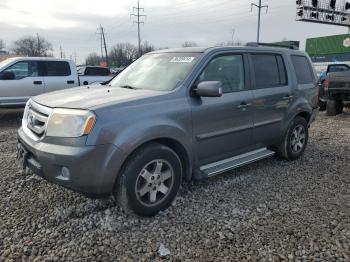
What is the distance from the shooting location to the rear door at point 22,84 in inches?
352

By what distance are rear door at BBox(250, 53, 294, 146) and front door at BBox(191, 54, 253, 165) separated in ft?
0.65

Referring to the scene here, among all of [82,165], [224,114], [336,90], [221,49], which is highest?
[221,49]

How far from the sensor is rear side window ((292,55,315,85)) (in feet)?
17.7

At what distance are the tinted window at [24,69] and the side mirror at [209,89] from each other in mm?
7267

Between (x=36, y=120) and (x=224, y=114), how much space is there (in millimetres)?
2122

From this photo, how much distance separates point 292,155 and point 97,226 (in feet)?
11.3

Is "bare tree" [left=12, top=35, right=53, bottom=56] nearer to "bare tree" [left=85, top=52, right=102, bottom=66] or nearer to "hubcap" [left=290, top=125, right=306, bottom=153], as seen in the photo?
"bare tree" [left=85, top=52, right=102, bottom=66]

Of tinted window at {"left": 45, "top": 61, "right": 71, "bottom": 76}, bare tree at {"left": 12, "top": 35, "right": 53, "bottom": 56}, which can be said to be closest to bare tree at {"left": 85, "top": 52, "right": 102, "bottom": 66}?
bare tree at {"left": 12, "top": 35, "right": 53, "bottom": 56}

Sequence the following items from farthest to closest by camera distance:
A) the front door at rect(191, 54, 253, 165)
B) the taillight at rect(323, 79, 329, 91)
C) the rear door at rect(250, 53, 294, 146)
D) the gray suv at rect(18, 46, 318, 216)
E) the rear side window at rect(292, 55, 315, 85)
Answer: the taillight at rect(323, 79, 329, 91) → the rear side window at rect(292, 55, 315, 85) → the rear door at rect(250, 53, 294, 146) → the front door at rect(191, 54, 253, 165) → the gray suv at rect(18, 46, 318, 216)

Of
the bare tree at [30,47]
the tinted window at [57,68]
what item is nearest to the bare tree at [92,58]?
the bare tree at [30,47]

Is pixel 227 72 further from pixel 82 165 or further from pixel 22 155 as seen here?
pixel 22 155

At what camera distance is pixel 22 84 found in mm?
9141

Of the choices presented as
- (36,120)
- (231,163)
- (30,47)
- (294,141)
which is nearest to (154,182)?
(231,163)

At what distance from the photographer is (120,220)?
340 cm
